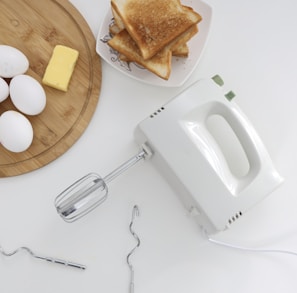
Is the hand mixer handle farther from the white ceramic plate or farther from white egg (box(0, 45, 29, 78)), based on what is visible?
white egg (box(0, 45, 29, 78))

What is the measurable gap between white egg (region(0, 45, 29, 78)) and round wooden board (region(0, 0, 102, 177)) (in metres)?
0.04

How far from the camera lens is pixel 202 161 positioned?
717 millimetres

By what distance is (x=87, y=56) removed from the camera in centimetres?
80

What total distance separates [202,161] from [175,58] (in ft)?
0.72

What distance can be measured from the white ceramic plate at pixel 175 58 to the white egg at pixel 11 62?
0.14 m

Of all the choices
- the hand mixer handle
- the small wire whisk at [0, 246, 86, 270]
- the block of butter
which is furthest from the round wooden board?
the hand mixer handle

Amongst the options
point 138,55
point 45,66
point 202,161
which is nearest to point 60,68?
point 45,66

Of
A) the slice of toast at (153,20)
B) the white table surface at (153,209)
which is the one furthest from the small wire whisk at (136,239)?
the slice of toast at (153,20)

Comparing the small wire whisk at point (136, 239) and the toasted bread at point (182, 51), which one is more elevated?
the toasted bread at point (182, 51)

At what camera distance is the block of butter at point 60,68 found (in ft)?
2.53

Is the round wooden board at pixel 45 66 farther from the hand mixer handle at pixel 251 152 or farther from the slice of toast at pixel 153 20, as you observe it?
the hand mixer handle at pixel 251 152

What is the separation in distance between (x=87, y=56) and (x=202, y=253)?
419 mm

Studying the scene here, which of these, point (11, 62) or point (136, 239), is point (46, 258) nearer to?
point (136, 239)

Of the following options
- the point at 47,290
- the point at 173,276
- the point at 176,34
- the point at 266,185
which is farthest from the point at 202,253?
the point at 176,34
